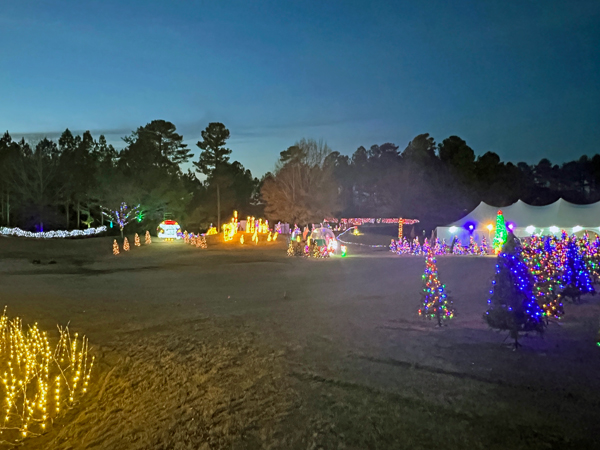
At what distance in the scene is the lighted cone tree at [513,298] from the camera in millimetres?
6867

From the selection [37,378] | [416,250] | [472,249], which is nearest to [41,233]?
[416,250]

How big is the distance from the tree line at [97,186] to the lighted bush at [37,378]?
27.5 m

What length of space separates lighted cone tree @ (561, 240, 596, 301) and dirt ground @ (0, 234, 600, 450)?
0.38 m

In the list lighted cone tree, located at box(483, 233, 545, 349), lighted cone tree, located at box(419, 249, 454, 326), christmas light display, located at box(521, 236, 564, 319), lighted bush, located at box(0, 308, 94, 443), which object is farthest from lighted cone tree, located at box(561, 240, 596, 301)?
lighted bush, located at box(0, 308, 94, 443)

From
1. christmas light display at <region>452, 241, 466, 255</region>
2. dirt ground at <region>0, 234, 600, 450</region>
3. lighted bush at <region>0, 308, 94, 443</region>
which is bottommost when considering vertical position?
lighted bush at <region>0, 308, 94, 443</region>

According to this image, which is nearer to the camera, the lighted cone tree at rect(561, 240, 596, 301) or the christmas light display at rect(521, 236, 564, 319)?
the christmas light display at rect(521, 236, 564, 319)

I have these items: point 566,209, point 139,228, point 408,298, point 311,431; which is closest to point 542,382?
point 311,431

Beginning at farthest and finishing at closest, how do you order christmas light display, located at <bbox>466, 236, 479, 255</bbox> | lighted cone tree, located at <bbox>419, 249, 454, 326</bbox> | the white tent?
the white tent
christmas light display, located at <bbox>466, 236, 479, 255</bbox>
lighted cone tree, located at <bbox>419, 249, 454, 326</bbox>

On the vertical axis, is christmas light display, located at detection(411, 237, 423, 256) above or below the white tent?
below

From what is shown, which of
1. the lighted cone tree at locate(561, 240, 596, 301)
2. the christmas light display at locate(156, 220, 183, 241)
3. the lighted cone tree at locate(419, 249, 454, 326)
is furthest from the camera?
the christmas light display at locate(156, 220, 183, 241)

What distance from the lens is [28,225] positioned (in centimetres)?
3525

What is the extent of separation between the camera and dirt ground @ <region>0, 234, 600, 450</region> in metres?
4.32

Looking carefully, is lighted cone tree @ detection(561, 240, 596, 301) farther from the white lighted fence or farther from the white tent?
the white lighted fence

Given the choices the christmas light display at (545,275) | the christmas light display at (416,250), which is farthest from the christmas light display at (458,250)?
the christmas light display at (545,275)
